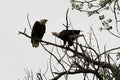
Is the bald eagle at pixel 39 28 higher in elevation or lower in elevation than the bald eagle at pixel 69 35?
higher

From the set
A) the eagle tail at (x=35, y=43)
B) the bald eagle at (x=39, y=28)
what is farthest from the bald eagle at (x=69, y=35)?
the bald eagle at (x=39, y=28)

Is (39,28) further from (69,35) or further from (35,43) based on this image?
(69,35)

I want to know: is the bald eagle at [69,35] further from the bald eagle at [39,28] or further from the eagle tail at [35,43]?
the bald eagle at [39,28]

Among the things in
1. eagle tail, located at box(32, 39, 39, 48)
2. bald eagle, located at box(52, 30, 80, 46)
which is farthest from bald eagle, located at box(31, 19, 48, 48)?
bald eagle, located at box(52, 30, 80, 46)

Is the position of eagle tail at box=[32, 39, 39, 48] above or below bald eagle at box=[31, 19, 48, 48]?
below

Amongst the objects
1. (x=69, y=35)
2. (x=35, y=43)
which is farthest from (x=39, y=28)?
(x=69, y=35)

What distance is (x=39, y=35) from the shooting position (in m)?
8.27

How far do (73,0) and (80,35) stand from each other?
97 centimetres

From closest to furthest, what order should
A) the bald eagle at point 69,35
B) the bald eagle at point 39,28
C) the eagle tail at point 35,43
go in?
the bald eagle at point 69,35, the eagle tail at point 35,43, the bald eagle at point 39,28

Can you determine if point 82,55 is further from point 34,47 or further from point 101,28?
point 34,47

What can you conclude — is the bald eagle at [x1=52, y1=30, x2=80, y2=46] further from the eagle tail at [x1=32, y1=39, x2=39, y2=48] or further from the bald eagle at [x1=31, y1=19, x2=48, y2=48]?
the bald eagle at [x1=31, y1=19, x2=48, y2=48]

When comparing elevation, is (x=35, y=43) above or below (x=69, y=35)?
below

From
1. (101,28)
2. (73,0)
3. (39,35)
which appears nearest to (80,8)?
(73,0)

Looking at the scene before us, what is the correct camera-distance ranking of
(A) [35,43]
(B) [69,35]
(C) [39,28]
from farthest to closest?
(C) [39,28], (A) [35,43], (B) [69,35]
